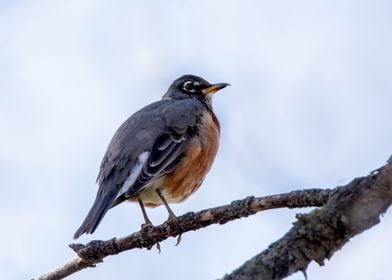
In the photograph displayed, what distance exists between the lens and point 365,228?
2.64 metres

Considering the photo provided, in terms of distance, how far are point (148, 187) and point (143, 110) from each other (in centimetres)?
118

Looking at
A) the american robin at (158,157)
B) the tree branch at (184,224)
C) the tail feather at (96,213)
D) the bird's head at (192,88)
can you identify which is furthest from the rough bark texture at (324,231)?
the bird's head at (192,88)

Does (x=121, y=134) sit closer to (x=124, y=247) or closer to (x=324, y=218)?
(x=124, y=247)

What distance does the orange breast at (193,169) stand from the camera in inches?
272

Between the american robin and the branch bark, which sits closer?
the branch bark

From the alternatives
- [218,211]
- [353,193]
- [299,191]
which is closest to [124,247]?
[218,211]

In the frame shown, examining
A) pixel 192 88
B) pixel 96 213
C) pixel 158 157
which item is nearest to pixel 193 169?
pixel 158 157

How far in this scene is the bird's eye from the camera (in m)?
9.23

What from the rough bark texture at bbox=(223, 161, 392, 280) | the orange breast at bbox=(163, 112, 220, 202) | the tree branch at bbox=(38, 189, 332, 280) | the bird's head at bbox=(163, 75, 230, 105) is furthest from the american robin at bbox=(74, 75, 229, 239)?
the rough bark texture at bbox=(223, 161, 392, 280)

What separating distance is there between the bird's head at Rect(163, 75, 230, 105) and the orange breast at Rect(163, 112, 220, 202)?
1.58 m

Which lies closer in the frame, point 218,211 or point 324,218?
point 324,218

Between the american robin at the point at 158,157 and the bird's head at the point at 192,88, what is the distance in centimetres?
114

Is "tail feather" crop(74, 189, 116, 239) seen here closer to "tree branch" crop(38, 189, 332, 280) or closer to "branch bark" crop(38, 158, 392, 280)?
"tree branch" crop(38, 189, 332, 280)

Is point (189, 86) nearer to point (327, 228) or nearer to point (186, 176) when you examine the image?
point (186, 176)
